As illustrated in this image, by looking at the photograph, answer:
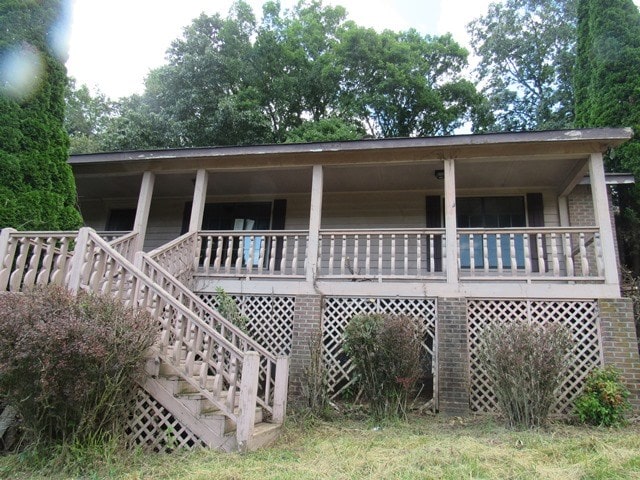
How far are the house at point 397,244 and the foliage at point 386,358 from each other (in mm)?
617

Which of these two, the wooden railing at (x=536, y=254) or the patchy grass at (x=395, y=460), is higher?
the wooden railing at (x=536, y=254)

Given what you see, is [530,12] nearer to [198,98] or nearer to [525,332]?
[198,98]

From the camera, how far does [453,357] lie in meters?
6.47

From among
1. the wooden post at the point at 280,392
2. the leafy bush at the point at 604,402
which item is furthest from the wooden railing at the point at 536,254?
the wooden post at the point at 280,392

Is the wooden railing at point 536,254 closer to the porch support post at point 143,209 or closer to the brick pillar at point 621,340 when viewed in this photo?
the brick pillar at point 621,340

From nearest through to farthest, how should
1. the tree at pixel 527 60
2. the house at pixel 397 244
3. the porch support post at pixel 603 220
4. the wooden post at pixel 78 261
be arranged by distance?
the wooden post at pixel 78 261
the house at pixel 397 244
the porch support post at pixel 603 220
the tree at pixel 527 60

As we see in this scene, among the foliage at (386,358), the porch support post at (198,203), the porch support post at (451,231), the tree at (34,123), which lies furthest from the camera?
the porch support post at (198,203)

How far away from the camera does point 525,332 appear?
5207mm

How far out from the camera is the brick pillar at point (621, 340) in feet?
19.8

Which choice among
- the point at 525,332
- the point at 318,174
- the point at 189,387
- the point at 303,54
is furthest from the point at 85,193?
the point at 303,54

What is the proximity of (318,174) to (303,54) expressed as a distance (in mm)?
16492

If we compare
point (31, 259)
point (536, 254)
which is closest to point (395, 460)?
point (31, 259)

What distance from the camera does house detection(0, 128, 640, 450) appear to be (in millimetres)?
6363

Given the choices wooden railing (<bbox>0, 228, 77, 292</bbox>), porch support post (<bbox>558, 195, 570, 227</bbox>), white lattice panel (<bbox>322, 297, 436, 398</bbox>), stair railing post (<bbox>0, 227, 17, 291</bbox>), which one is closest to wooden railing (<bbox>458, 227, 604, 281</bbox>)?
porch support post (<bbox>558, 195, 570, 227</bbox>)
